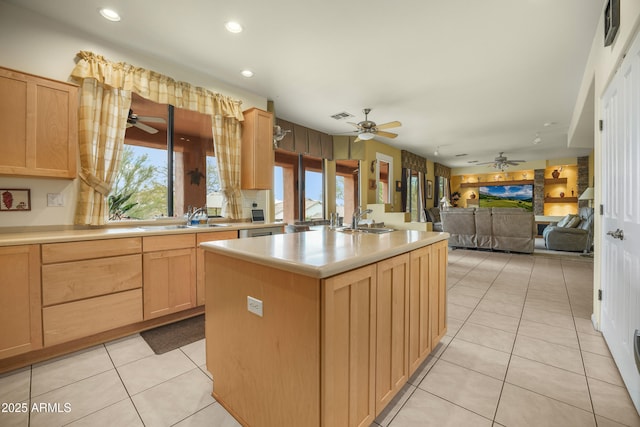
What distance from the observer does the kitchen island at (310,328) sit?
3.38 ft

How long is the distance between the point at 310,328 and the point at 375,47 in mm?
2815

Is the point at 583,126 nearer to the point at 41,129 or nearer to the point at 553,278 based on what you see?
the point at 553,278

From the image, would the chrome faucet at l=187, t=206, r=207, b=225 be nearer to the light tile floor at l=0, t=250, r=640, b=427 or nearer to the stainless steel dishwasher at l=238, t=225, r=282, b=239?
the stainless steel dishwasher at l=238, t=225, r=282, b=239

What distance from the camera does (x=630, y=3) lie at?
4.91 ft

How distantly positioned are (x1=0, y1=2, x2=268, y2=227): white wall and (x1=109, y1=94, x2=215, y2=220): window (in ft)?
1.44

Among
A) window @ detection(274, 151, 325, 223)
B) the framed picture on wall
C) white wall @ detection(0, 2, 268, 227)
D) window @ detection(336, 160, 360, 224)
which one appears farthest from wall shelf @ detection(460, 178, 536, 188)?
the framed picture on wall

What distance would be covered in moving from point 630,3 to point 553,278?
3725 millimetres

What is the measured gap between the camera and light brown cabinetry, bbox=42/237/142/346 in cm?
192

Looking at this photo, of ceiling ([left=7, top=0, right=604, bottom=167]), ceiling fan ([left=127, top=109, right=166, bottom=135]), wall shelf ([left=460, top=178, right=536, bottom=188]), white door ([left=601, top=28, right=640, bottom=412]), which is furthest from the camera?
wall shelf ([left=460, top=178, right=536, bottom=188])

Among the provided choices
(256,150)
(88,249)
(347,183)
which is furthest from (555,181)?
(88,249)

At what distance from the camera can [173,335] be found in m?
2.36

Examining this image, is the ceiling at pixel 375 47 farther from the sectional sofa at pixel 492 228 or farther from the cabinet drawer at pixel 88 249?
the sectional sofa at pixel 492 228

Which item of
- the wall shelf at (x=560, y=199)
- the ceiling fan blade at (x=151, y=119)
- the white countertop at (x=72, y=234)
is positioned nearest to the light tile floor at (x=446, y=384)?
the white countertop at (x=72, y=234)

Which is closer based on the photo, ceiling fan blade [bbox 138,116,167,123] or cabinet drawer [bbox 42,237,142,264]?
cabinet drawer [bbox 42,237,142,264]
